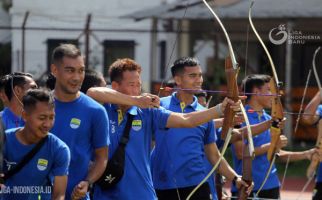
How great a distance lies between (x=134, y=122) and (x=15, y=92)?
3.70 feet

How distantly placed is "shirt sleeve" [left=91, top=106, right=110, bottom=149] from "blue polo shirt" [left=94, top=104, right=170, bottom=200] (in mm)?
344

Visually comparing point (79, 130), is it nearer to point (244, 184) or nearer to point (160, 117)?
point (160, 117)

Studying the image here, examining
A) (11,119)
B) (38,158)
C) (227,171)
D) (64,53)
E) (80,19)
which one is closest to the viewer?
(38,158)

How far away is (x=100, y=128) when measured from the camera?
250 inches

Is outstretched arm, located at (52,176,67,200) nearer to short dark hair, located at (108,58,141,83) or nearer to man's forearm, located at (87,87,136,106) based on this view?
man's forearm, located at (87,87,136,106)

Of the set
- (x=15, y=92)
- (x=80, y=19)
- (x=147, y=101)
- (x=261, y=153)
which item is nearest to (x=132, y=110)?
(x=147, y=101)

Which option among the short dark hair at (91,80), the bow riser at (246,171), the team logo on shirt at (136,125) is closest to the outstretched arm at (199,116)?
the team logo on shirt at (136,125)

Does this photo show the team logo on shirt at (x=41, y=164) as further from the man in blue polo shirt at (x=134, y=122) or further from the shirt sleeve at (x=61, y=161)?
the man in blue polo shirt at (x=134, y=122)

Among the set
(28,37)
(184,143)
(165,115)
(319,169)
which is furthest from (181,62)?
(28,37)

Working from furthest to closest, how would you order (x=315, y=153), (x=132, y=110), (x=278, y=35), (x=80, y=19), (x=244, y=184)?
(x=80, y=19) → (x=315, y=153) → (x=278, y=35) → (x=244, y=184) → (x=132, y=110)

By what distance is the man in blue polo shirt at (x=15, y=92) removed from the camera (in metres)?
7.04

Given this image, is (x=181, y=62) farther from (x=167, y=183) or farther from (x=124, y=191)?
(x=124, y=191)

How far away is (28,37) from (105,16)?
253 cm

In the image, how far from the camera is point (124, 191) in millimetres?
6652
